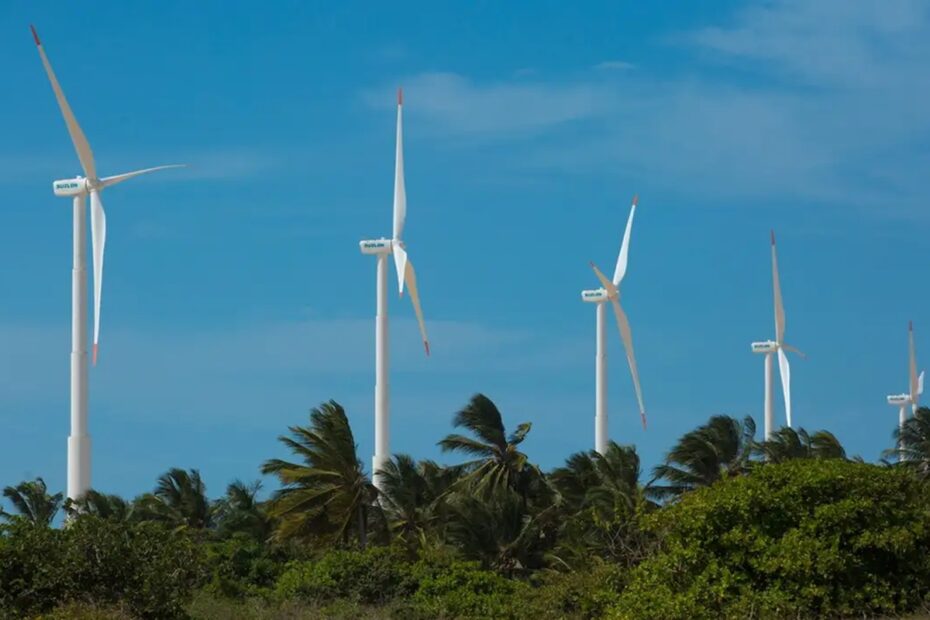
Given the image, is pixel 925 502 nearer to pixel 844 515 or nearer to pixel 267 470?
pixel 844 515

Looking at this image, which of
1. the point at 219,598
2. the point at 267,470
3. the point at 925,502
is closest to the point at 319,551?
the point at 267,470

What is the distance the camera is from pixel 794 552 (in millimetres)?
29203

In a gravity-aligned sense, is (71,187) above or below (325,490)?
above

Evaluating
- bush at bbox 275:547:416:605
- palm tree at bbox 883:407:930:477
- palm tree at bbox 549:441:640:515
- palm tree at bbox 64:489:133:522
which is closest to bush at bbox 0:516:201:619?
bush at bbox 275:547:416:605

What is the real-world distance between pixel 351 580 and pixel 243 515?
727 inches

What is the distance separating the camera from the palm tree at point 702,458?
54938mm

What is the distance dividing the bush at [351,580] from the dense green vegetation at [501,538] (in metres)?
0.07

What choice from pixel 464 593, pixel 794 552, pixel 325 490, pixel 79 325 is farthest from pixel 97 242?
pixel 794 552

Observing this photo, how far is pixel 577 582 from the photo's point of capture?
123ft

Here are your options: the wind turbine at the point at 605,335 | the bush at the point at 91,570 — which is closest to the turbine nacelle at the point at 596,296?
the wind turbine at the point at 605,335

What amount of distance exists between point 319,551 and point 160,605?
21.8 m

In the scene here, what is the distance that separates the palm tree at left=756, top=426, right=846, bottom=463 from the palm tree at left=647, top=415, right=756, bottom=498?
4.93ft

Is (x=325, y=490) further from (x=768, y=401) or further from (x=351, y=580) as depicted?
(x=768, y=401)

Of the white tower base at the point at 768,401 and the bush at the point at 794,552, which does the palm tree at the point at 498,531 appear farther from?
the white tower base at the point at 768,401
